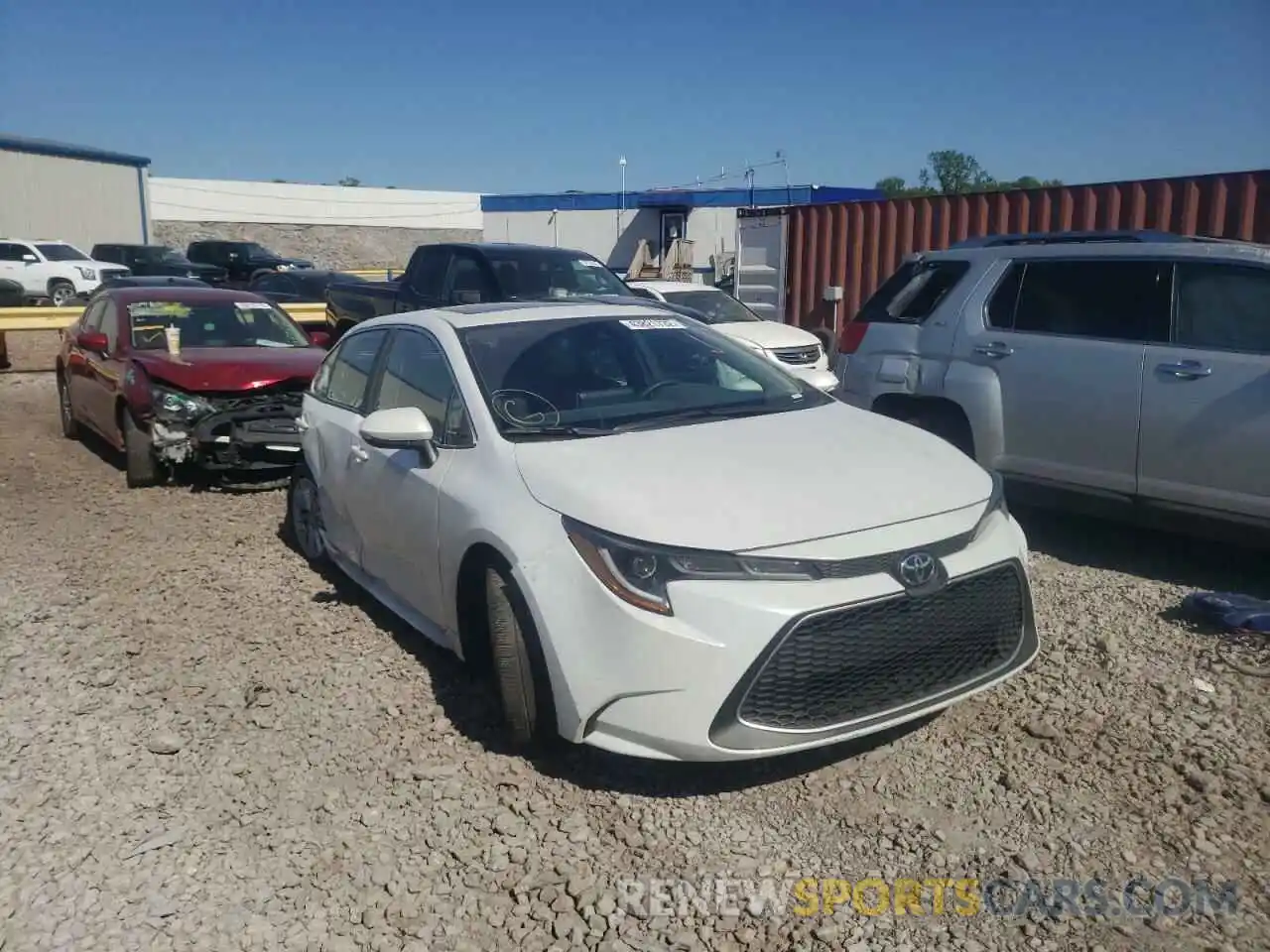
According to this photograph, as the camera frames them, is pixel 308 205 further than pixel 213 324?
Yes

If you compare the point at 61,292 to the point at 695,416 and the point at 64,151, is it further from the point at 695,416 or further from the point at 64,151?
the point at 695,416

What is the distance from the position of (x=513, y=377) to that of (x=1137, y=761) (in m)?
2.75

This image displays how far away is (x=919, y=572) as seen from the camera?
344 centimetres

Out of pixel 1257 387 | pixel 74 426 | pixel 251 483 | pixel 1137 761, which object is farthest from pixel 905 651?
pixel 74 426

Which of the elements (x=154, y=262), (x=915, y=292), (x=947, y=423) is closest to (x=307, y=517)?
(x=947, y=423)

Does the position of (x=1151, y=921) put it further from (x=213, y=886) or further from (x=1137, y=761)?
(x=213, y=886)

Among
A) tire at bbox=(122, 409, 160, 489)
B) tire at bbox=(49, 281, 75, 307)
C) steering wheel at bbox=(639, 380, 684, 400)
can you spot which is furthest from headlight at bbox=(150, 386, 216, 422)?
tire at bbox=(49, 281, 75, 307)

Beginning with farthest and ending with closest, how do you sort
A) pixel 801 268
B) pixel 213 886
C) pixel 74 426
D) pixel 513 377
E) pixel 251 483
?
pixel 801 268, pixel 74 426, pixel 251 483, pixel 513 377, pixel 213 886

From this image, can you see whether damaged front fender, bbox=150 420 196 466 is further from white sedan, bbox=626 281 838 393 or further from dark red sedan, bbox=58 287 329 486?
white sedan, bbox=626 281 838 393

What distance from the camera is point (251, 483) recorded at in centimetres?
848

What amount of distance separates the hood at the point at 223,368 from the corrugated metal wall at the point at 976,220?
8811mm

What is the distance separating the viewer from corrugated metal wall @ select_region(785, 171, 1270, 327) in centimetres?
1124

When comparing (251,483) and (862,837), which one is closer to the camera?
(862,837)

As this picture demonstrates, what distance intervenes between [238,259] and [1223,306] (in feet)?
112
